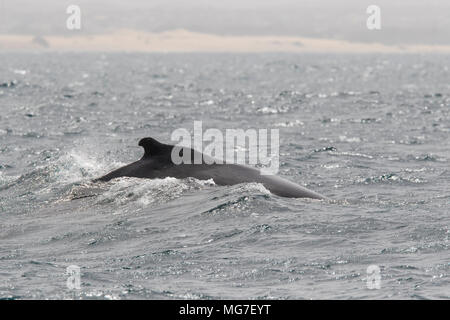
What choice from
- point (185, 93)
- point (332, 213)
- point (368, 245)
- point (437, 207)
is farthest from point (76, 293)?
point (185, 93)

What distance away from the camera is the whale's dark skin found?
19.8m

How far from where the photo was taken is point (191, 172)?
20.0m

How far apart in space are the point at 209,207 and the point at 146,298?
594 cm

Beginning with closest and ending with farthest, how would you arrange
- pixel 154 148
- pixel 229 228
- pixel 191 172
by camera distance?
1. pixel 229 228
2. pixel 154 148
3. pixel 191 172

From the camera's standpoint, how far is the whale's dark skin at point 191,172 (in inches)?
779

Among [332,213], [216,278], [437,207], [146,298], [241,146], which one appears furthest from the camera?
[241,146]

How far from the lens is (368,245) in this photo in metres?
15.3

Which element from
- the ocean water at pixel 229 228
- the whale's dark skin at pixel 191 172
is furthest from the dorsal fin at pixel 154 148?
the ocean water at pixel 229 228

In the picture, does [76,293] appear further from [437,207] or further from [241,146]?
[241,146]

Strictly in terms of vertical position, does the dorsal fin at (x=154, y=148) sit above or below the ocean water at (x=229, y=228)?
above

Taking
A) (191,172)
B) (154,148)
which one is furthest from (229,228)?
(154,148)

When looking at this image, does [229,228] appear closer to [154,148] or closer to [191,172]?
[191,172]

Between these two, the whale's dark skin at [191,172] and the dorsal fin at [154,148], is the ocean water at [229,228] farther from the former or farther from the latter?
the dorsal fin at [154,148]
